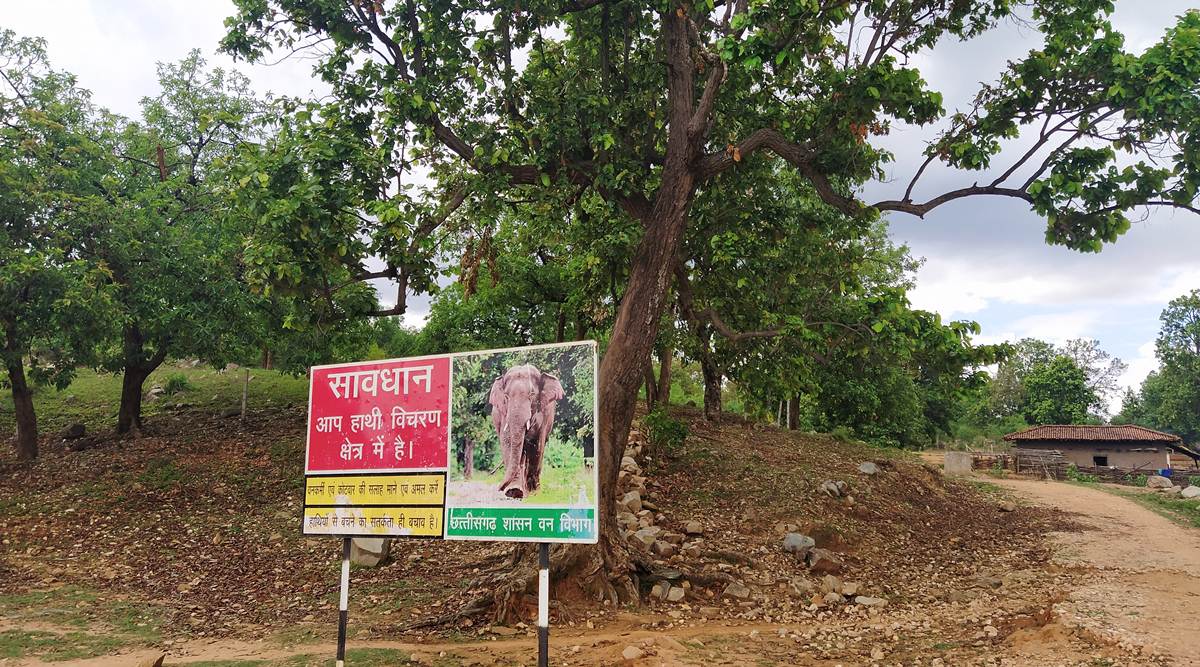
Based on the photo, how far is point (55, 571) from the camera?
10312 millimetres

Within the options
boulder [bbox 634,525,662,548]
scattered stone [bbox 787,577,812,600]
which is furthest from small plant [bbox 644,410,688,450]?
scattered stone [bbox 787,577,812,600]

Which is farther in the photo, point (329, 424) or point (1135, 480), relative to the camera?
point (1135, 480)

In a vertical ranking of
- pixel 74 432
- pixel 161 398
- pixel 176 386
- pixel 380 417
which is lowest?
pixel 74 432

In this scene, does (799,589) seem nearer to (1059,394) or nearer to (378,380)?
(378,380)

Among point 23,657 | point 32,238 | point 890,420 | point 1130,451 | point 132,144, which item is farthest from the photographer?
point 1130,451

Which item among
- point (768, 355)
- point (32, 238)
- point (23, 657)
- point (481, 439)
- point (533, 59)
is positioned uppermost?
point (533, 59)

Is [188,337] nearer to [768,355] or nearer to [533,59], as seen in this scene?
[533,59]

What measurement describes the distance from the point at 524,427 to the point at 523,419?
7 centimetres

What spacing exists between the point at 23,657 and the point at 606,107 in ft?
29.6

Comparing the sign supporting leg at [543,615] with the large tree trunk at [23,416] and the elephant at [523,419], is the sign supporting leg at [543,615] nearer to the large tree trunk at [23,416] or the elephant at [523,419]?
the elephant at [523,419]

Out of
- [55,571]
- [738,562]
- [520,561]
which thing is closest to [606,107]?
[520,561]

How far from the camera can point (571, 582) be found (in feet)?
27.3

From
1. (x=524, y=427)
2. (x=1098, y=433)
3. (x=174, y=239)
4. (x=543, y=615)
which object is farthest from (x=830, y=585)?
(x=1098, y=433)

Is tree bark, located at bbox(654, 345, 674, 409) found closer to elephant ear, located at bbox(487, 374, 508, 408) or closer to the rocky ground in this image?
the rocky ground
